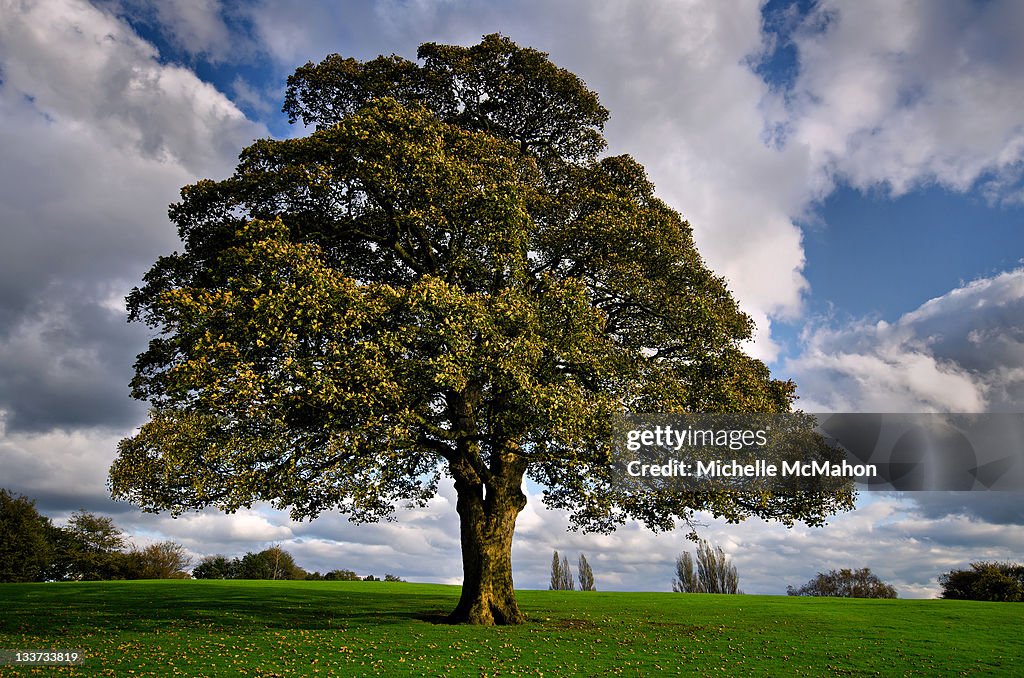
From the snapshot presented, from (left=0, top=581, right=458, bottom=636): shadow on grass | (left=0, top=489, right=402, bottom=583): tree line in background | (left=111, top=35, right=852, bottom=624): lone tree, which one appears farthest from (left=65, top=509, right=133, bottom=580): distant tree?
(left=111, top=35, right=852, bottom=624): lone tree

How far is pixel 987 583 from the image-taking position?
56750 millimetres

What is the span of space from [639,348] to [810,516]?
348 inches

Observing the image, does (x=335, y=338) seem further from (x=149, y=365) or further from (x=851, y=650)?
(x=851, y=650)

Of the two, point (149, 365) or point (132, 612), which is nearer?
point (149, 365)

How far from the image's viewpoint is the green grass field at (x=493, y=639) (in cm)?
1892

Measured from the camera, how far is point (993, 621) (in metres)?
32.2

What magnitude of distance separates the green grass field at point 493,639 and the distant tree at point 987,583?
23.0 metres

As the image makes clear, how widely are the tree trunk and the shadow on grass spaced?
268cm

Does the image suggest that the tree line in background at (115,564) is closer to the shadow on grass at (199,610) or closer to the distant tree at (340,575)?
the distant tree at (340,575)

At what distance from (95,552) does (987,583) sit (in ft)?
286

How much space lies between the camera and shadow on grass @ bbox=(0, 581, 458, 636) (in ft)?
84.3

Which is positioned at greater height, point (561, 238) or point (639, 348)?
point (561, 238)

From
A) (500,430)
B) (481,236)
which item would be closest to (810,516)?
(500,430)

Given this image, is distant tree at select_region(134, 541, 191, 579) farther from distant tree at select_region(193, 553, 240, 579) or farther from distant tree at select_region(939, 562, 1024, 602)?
distant tree at select_region(939, 562, 1024, 602)
